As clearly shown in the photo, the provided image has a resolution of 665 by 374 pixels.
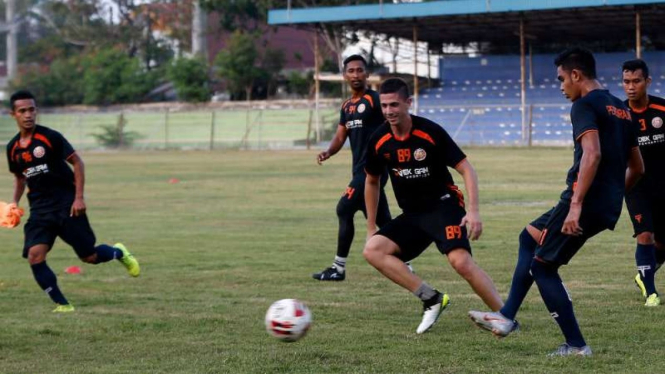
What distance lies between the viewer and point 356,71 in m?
11.3

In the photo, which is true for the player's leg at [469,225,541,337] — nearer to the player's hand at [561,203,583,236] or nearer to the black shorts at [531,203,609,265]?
the black shorts at [531,203,609,265]

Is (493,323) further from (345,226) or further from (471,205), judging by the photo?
(345,226)

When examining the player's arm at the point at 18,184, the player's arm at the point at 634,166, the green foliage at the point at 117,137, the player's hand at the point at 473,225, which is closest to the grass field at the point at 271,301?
the player's hand at the point at 473,225

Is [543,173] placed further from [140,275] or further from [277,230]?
[140,275]

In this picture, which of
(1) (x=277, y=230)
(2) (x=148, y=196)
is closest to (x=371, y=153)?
(1) (x=277, y=230)

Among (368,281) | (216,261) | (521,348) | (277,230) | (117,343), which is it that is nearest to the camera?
(521,348)

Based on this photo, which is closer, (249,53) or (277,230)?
(277,230)

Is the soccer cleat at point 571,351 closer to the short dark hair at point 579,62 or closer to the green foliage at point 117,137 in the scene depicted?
the short dark hair at point 579,62

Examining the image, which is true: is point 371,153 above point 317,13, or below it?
below

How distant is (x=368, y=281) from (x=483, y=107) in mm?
39292

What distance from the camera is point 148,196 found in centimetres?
2580

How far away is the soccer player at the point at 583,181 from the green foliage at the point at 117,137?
175ft

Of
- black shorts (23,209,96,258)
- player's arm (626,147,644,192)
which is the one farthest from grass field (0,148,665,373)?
player's arm (626,147,644,192)

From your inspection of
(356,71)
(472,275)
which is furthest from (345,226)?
(472,275)
